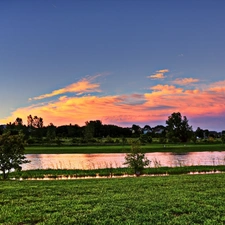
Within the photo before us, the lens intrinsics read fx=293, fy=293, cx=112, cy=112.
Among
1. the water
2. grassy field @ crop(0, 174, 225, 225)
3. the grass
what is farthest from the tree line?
grassy field @ crop(0, 174, 225, 225)

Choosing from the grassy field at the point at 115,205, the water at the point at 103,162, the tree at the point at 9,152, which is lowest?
the water at the point at 103,162

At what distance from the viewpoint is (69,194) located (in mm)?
12031

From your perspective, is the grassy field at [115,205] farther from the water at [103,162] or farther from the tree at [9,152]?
the water at [103,162]

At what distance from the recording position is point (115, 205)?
9672mm

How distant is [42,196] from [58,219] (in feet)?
12.0

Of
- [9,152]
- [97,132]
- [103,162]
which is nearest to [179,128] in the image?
[97,132]

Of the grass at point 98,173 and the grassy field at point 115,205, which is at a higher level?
the grassy field at point 115,205

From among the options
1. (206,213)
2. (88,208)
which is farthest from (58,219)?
(206,213)

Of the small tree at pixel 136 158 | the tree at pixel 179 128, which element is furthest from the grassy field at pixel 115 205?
the tree at pixel 179 128

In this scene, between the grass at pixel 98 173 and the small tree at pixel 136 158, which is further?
the grass at pixel 98 173

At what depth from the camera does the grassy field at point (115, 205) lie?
26.7 feet

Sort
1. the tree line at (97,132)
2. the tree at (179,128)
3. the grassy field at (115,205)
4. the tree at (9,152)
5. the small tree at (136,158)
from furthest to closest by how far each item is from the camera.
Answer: the tree at (179,128), the tree line at (97,132), the small tree at (136,158), the tree at (9,152), the grassy field at (115,205)

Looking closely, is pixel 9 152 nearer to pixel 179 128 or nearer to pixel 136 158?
pixel 136 158

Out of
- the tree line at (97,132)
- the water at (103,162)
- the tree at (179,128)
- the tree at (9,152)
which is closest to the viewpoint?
the tree at (9,152)
